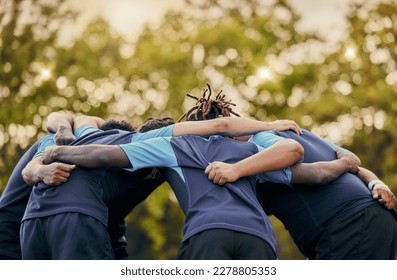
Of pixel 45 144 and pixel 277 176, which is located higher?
pixel 277 176

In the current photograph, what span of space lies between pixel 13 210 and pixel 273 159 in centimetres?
250

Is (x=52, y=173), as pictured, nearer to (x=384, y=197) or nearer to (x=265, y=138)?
(x=265, y=138)

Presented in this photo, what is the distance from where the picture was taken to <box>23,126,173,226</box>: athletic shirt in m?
5.80

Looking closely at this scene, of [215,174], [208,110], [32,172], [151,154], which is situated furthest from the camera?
[208,110]

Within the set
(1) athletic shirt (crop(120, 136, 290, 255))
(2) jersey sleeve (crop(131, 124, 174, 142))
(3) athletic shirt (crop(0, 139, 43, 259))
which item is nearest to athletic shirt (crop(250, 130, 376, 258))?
(1) athletic shirt (crop(120, 136, 290, 255))

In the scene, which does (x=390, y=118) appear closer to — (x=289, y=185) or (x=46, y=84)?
A: (x=46, y=84)

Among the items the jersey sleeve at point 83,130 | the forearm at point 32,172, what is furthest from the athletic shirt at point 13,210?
the forearm at point 32,172

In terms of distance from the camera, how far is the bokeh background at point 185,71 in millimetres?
25172

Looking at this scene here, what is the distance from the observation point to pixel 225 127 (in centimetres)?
623

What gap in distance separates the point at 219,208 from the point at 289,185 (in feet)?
3.59

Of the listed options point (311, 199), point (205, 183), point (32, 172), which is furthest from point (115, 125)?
point (311, 199)

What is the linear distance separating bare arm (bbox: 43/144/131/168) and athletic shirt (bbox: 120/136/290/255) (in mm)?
59

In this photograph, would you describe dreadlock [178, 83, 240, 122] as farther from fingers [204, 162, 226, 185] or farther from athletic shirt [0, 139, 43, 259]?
athletic shirt [0, 139, 43, 259]
